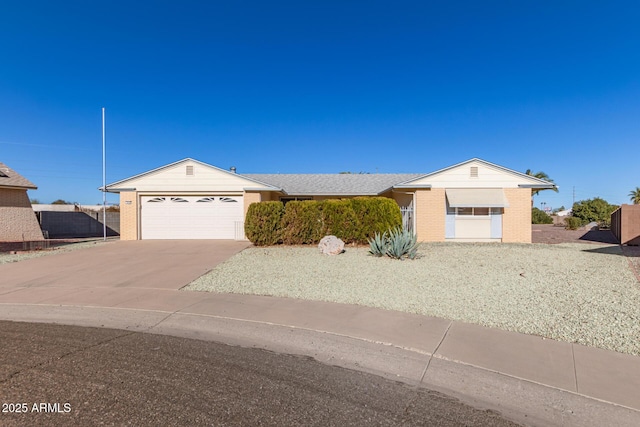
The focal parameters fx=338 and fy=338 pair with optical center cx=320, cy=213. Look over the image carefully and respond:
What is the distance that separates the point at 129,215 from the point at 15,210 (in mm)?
5432

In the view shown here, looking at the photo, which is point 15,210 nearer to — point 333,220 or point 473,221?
point 333,220

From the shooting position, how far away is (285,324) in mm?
5246

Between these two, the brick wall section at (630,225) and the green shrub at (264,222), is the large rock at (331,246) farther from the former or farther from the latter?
the brick wall section at (630,225)

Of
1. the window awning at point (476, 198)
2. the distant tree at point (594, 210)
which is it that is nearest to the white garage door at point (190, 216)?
the window awning at point (476, 198)

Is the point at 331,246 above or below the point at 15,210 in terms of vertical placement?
below

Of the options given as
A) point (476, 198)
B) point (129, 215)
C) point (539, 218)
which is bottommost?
point (539, 218)

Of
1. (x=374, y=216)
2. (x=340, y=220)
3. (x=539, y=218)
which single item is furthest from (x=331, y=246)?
(x=539, y=218)

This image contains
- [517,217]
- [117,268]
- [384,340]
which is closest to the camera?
[384,340]

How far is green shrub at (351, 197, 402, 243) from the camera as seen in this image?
1346 cm

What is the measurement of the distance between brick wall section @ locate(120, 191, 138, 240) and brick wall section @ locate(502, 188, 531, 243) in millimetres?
18743

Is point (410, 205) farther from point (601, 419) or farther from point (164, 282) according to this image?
point (601, 419)

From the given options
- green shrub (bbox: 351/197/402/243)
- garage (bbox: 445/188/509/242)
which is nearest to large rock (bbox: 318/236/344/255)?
green shrub (bbox: 351/197/402/243)

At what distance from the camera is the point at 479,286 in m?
7.45

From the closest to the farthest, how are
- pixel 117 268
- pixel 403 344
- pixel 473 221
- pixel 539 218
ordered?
pixel 403 344 → pixel 117 268 → pixel 473 221 → pixel 539 218
